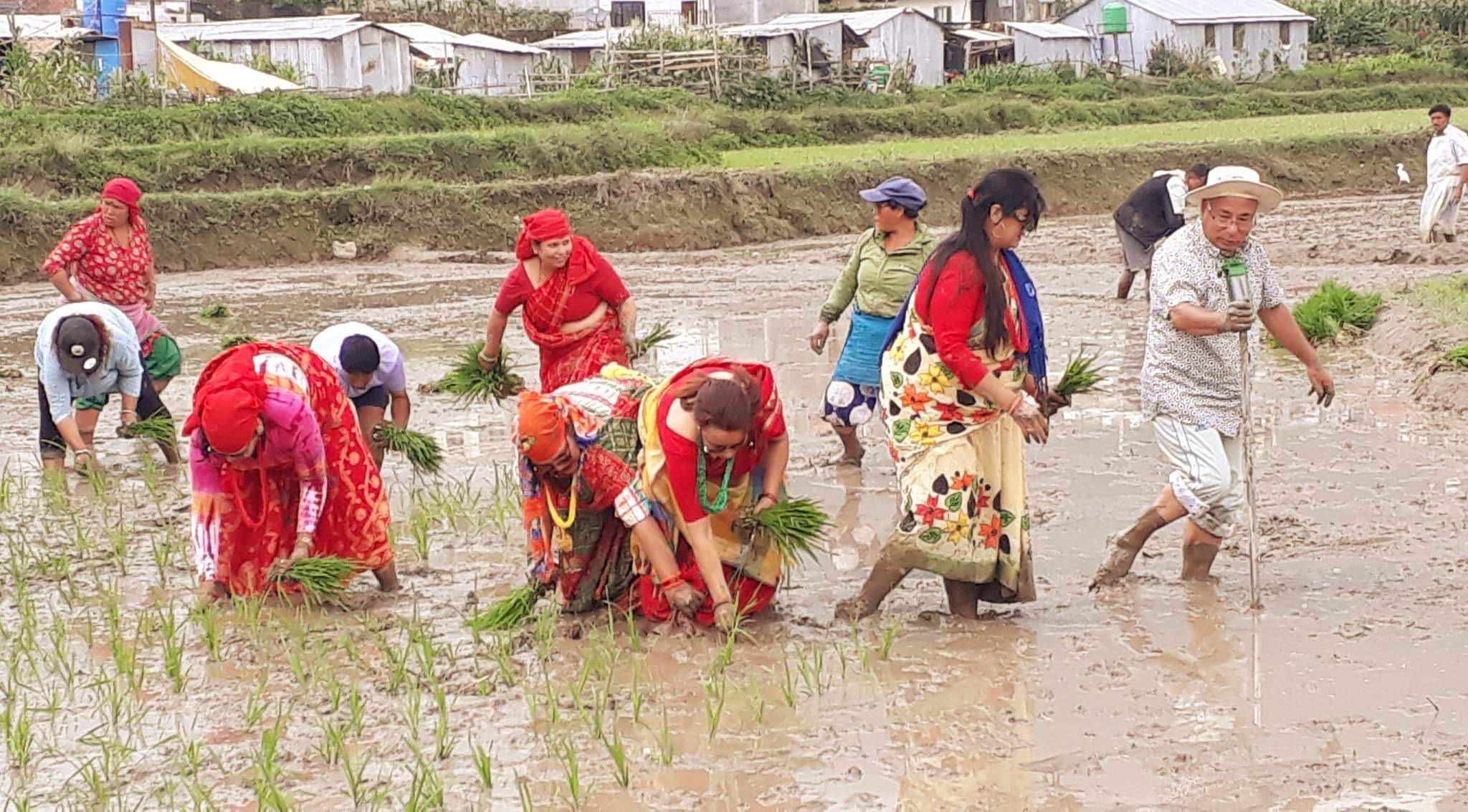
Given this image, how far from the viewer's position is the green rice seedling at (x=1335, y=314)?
1080cm

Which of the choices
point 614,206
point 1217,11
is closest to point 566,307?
point 614,206

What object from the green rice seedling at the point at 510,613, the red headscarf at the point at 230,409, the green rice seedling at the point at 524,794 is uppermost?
the red headscarf at the point at 230,409

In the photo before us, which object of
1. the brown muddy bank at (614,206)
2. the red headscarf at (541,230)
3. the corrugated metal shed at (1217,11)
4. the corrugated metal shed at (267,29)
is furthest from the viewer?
the corrugated metal shed at (1217,11)

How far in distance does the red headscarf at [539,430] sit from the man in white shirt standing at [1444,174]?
11865 mm

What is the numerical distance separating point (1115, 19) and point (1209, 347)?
42.8 metres

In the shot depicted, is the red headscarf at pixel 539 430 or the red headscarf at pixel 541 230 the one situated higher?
the red headscarf at pixel 541 230

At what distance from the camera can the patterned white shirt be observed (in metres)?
5.40

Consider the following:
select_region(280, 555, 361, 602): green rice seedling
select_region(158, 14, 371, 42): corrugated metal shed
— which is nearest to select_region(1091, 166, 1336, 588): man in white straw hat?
select_region(280, 555, 361, 602): green rice seedling

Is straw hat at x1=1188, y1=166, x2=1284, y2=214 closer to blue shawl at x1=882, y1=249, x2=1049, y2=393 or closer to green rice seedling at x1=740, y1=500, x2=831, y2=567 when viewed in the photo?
blue shawl at x1=882, y1=249, x2=1049, y2=393

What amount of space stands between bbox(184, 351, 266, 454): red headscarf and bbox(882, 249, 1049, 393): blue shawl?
1.98 meters

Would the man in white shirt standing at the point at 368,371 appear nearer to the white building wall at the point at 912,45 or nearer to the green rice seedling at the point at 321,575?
the green rice seedling at the point at 321,575

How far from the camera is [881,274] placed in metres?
7.45

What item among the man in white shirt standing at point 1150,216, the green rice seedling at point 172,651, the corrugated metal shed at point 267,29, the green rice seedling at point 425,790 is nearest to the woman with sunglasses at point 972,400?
the green rice seedling at point 425,790

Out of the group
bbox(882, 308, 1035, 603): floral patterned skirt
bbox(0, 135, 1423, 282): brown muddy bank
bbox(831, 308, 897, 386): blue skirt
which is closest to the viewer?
bbox(882, 308, 1035, 603): floral patterned skirt
